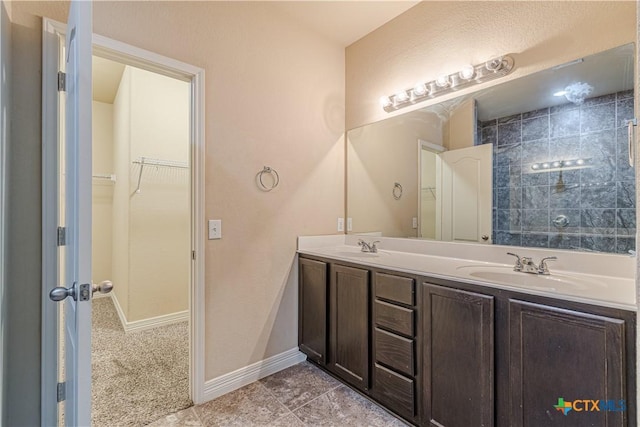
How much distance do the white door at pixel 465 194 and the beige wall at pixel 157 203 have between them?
2.45 meters

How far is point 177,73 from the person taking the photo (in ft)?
5.98

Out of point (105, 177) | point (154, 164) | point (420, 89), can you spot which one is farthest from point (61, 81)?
point (105, 177)

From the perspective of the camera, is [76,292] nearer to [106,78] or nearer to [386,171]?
[386,171]

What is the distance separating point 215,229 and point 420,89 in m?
1.71

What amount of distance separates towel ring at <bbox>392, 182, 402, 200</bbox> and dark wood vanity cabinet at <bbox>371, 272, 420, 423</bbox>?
853mm

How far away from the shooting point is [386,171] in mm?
2533

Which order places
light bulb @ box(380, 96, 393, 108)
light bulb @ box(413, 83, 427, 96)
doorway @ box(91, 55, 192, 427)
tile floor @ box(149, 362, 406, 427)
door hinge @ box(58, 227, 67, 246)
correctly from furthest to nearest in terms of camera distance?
doorway @ box(91, 55, 192, 427) < light bulb @ box(380, 96, 393, 108) < light bulb @ box(413, 83, 427, 96) < tile floor @ box(149, 362, 406, 427) < door hinge @ box(58, 227, 67, 246)

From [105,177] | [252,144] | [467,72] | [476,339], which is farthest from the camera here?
[105,177]

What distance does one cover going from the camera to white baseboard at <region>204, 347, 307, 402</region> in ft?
6.33

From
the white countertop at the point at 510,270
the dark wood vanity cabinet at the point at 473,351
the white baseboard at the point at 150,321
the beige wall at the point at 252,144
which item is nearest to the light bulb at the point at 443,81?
the beige wall at the point at 252,144

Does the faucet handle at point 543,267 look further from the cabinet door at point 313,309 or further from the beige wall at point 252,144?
the beige wall at point 252,144

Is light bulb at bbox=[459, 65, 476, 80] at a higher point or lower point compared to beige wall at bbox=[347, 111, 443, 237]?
higher

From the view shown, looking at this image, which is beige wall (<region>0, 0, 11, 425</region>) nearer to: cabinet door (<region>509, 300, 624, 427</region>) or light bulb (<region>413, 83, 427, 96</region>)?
cabinet door (<region>509, 300, 624, 427</region>)

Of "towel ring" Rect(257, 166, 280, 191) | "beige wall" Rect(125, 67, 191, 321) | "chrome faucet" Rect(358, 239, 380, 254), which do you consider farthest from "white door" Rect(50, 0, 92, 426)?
"beige wall" Rect(125, 67, 191, 321)
